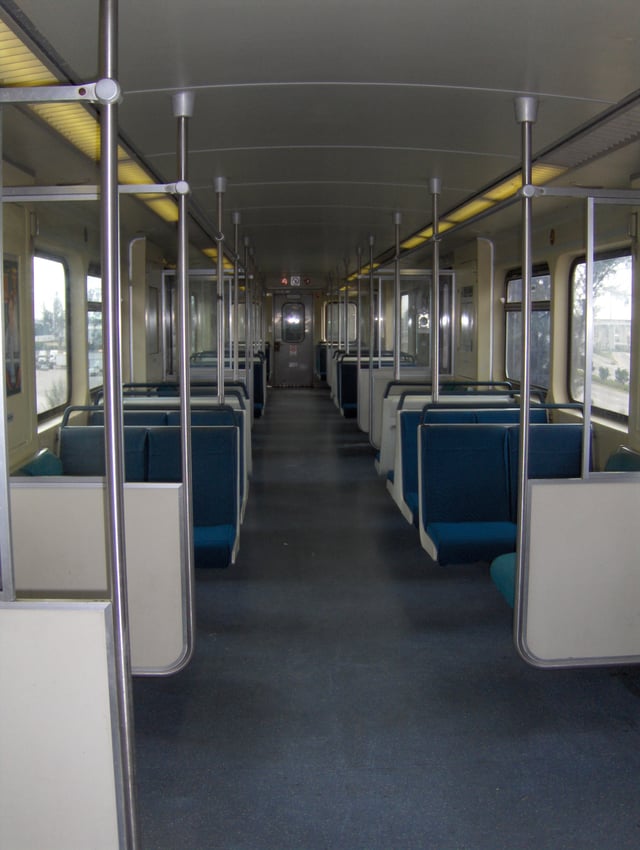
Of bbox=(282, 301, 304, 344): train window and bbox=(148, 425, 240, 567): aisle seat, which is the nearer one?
bbox=(148, 425, 240, 567): aisle seat

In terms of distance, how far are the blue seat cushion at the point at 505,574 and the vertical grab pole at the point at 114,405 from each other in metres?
2.16

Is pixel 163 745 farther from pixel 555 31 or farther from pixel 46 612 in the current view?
pixel 555 31

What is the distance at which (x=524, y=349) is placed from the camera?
304 cm

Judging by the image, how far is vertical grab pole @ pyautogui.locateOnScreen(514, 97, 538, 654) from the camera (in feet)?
9.73

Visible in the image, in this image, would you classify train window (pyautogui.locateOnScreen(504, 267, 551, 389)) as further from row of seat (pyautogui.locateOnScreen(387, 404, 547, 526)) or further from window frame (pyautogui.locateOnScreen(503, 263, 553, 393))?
row of seat (pyautogui.locateOnScreen(387, 404, 547, 526))

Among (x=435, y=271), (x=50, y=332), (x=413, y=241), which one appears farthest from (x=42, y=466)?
(x=413, y=241)

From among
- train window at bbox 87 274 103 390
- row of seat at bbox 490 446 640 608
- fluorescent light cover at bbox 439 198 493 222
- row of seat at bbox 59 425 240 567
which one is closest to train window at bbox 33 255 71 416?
train window at bbox 87 274 103 390

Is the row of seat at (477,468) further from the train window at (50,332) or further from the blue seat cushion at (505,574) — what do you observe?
the train window at (50,332)

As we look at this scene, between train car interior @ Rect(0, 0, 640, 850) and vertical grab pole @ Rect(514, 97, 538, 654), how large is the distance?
0.05 ft

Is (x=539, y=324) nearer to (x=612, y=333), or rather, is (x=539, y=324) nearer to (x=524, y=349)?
(x=612, y=333)

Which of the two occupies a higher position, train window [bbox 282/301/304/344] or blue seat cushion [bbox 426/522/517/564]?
Answer: train window [bbox 282/301/304/344]

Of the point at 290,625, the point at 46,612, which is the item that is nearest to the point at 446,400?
the point at 290,625

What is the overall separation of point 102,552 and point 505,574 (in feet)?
5.68

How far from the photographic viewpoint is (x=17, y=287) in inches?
184
